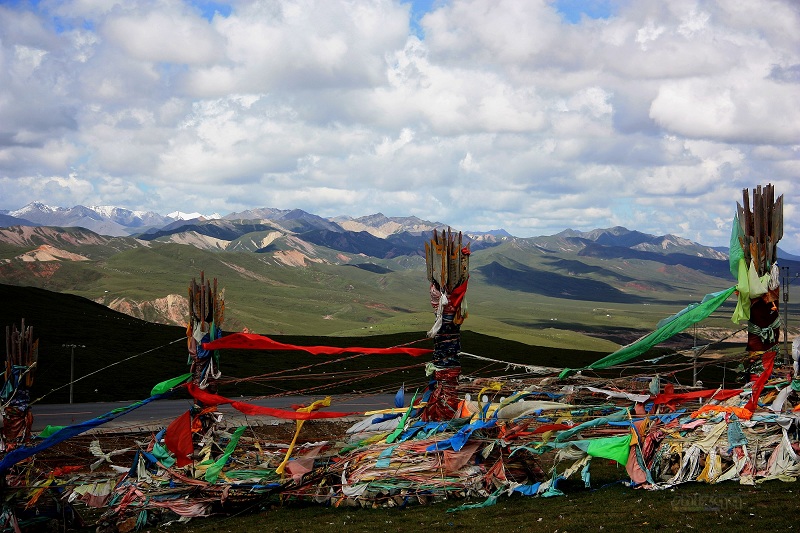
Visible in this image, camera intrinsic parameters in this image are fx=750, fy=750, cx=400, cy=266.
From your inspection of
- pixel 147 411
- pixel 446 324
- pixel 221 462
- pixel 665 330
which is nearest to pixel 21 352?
pixel 221 462

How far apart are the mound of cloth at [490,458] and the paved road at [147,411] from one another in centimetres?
1342

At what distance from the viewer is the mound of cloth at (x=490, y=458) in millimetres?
15203

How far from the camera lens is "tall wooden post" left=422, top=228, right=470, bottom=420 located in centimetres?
1831

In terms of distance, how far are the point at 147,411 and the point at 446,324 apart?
2688 cm

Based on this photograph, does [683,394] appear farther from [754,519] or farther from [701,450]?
[754,519]

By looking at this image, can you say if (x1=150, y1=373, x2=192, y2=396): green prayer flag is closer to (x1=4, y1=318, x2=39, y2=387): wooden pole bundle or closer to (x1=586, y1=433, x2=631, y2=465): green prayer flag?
(x1=4, y1=318, x2=39, y2=387): wooden pole bundle

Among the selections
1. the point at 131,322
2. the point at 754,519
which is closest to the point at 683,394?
the point at 754,519

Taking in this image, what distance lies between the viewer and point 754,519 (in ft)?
38.4

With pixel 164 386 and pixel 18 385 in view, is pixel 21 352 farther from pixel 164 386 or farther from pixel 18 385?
pixel 164 386

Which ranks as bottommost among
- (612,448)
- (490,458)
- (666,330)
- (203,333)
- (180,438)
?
(490,458)

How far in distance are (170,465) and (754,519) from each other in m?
12.8

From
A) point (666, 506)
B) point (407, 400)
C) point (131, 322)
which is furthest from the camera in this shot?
point (131, 322)

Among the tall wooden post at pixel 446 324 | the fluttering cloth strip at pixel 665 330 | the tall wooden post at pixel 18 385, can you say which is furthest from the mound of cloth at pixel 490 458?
the fluttering cloth strip at pixel 665 330

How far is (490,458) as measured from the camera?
651 inches
